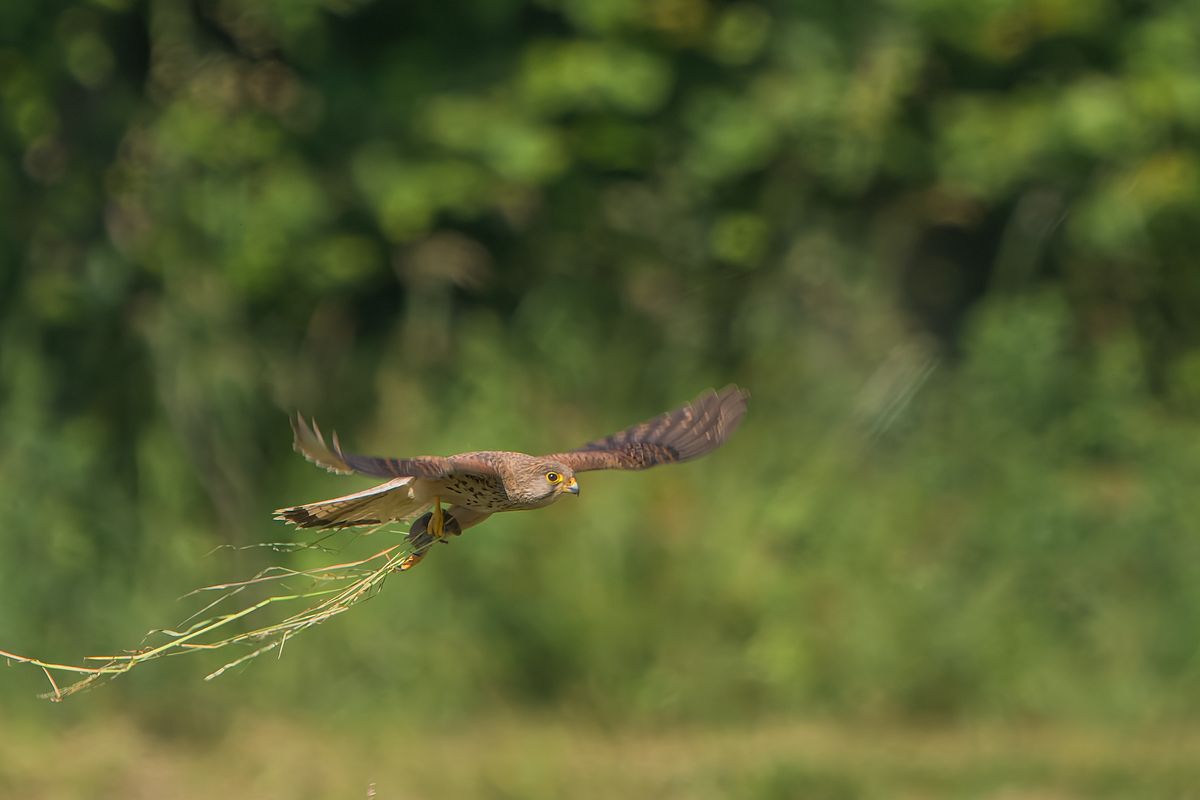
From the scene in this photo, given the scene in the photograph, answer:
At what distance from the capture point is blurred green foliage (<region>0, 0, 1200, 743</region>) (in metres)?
7.19

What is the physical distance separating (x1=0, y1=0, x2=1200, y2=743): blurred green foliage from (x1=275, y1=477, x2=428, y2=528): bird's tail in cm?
358

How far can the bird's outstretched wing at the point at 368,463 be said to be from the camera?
2.71 m

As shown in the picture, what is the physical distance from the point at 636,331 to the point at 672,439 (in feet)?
12.1

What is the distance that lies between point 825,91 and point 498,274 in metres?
1.73

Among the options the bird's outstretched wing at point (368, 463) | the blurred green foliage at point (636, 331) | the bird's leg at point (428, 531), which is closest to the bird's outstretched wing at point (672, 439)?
the bird's leg at point (428, 531)

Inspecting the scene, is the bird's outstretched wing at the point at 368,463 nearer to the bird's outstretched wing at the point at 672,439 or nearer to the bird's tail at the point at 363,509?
the bird's tail at the point at 363,509

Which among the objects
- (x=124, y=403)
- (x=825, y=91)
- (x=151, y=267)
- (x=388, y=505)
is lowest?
(x=124, y=403)

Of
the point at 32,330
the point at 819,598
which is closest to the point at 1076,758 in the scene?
the point at 819,598

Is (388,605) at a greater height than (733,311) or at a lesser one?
→ lesser

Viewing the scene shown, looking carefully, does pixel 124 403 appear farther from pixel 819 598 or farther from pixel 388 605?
pixel 819 598

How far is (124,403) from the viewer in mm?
7988

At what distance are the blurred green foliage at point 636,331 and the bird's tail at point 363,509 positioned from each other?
11.8 feet

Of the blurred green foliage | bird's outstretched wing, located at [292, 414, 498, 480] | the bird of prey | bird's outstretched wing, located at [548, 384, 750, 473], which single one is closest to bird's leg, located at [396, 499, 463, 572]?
the bird of prey

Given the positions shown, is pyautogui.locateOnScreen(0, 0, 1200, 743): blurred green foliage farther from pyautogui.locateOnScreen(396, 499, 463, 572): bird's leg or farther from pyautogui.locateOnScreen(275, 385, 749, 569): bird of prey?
pyautogui.locateOnScreen(396, 499, 463, 572): bird's leg
